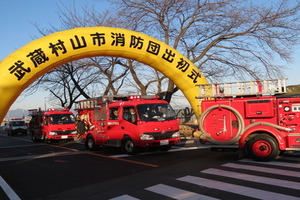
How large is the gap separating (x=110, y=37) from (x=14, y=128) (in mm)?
26910

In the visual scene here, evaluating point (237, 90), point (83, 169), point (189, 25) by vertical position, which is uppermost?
point (189, 25)

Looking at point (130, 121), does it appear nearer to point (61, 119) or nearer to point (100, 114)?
point (100, 114)

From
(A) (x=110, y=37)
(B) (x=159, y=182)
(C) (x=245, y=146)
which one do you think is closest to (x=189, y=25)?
(A) (x=110, y=37)

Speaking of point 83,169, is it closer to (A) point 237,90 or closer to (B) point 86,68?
(A) point 237,90

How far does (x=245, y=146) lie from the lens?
33.5ft

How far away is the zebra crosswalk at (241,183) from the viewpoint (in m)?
6.28

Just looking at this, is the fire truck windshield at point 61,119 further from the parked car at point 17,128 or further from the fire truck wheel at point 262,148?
the parked car at point 17,128

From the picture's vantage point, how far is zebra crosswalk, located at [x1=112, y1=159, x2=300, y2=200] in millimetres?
6281

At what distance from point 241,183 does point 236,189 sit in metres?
0.59

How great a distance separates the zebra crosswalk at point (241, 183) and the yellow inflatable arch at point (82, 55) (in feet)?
25.4

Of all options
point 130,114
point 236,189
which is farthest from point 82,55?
point 236,189

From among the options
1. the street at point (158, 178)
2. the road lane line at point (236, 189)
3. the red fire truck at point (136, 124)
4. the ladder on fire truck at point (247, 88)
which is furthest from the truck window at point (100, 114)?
the road lane line at point (236, 189)

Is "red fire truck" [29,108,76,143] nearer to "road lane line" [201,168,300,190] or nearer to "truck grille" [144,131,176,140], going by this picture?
"truck grille" [144,131,176,140]

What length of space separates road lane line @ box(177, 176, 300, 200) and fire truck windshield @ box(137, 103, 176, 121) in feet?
16.4
